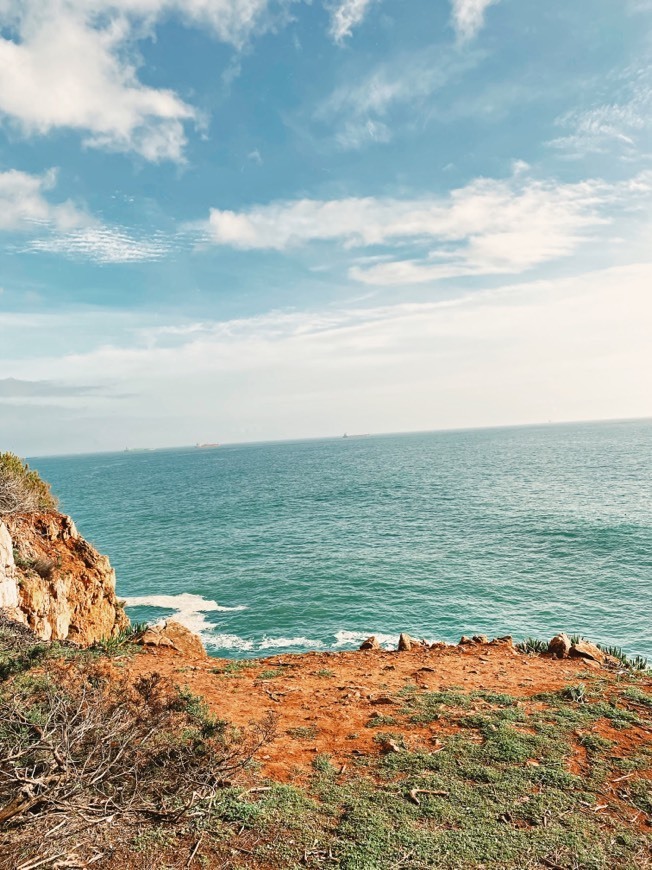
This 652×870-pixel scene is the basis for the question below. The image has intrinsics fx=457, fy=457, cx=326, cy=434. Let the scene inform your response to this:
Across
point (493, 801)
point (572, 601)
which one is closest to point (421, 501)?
point (572, 601)

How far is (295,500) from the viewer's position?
244ft

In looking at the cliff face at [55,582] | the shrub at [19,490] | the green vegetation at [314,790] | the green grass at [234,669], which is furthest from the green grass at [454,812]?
the shrub at [19,490]

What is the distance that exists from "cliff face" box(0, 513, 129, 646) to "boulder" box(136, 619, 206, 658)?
3451 millimetres

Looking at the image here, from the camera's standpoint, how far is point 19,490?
820 inches

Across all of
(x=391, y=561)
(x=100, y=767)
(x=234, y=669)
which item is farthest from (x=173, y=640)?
(x=391, y=561)

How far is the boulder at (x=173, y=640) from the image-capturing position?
1731cm

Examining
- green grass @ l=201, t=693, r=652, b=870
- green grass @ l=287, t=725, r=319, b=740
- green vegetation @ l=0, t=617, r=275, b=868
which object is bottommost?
green grass @ l=287, t=725, r=319, b=740

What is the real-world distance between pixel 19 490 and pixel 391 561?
28829 millimetres

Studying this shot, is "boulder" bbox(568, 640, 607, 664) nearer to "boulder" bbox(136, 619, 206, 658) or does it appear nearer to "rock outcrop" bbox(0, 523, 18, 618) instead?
"boulder" bbox(136, 619, 206, 658)

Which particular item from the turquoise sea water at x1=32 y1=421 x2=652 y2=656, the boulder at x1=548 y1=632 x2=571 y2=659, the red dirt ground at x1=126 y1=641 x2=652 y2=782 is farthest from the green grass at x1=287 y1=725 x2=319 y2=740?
the turquoise sea water at x1=32 y1=421 x2=652 y2=656

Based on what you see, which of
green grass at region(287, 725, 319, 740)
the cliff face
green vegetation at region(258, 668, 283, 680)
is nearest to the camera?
green grass at region(287, 725, 319, 740)

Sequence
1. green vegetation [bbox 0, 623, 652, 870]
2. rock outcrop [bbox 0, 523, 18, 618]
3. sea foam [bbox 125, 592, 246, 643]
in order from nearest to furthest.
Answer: green vegetation [bbox 0, 623, 652, 870]
rock outcrop [bbox 0, 523, 18, 618]
sea foam [bbox 125, 592, 246, 643]

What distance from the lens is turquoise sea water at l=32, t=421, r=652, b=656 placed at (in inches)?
1124

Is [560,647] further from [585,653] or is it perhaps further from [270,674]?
[270,674]
